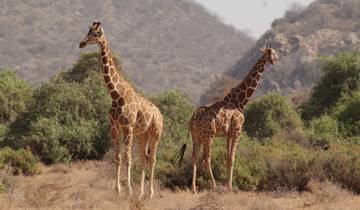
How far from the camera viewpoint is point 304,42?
255 feet

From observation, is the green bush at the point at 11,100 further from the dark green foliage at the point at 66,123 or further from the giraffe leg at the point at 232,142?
the giraffe leg at the point at 232,142

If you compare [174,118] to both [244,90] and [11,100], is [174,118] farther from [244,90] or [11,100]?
[244,90]

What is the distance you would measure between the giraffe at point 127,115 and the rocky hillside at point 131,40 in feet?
200

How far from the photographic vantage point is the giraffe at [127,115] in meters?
12.8

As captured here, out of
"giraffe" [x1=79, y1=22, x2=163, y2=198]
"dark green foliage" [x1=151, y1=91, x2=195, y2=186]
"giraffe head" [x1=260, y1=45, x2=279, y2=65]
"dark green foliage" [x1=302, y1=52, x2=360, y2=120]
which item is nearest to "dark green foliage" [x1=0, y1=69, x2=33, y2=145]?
"dark green foliage" [x1=151, y1=91, x2=195, y2=186]

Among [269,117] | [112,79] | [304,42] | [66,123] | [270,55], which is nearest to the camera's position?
[112,79]

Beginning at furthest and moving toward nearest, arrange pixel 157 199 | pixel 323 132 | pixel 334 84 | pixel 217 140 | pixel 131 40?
pixel 131 40 < pixel 334 84 < pixel 323 132 < pixel 217 140 < pixel 157 199

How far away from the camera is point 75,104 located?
1015 inches

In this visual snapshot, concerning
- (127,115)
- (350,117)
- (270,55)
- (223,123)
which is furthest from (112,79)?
(350,117)

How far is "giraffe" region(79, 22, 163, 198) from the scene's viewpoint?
42.0 ft

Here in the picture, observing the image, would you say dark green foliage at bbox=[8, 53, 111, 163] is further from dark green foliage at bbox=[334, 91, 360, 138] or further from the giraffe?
the giraffe

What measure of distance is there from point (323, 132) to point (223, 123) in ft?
33.8

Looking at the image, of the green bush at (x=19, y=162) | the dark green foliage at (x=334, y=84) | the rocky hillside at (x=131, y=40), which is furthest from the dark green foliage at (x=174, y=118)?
the rocky hillside at (x=131, y=40)

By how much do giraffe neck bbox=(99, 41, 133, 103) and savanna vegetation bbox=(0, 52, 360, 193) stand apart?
12.2 feet
